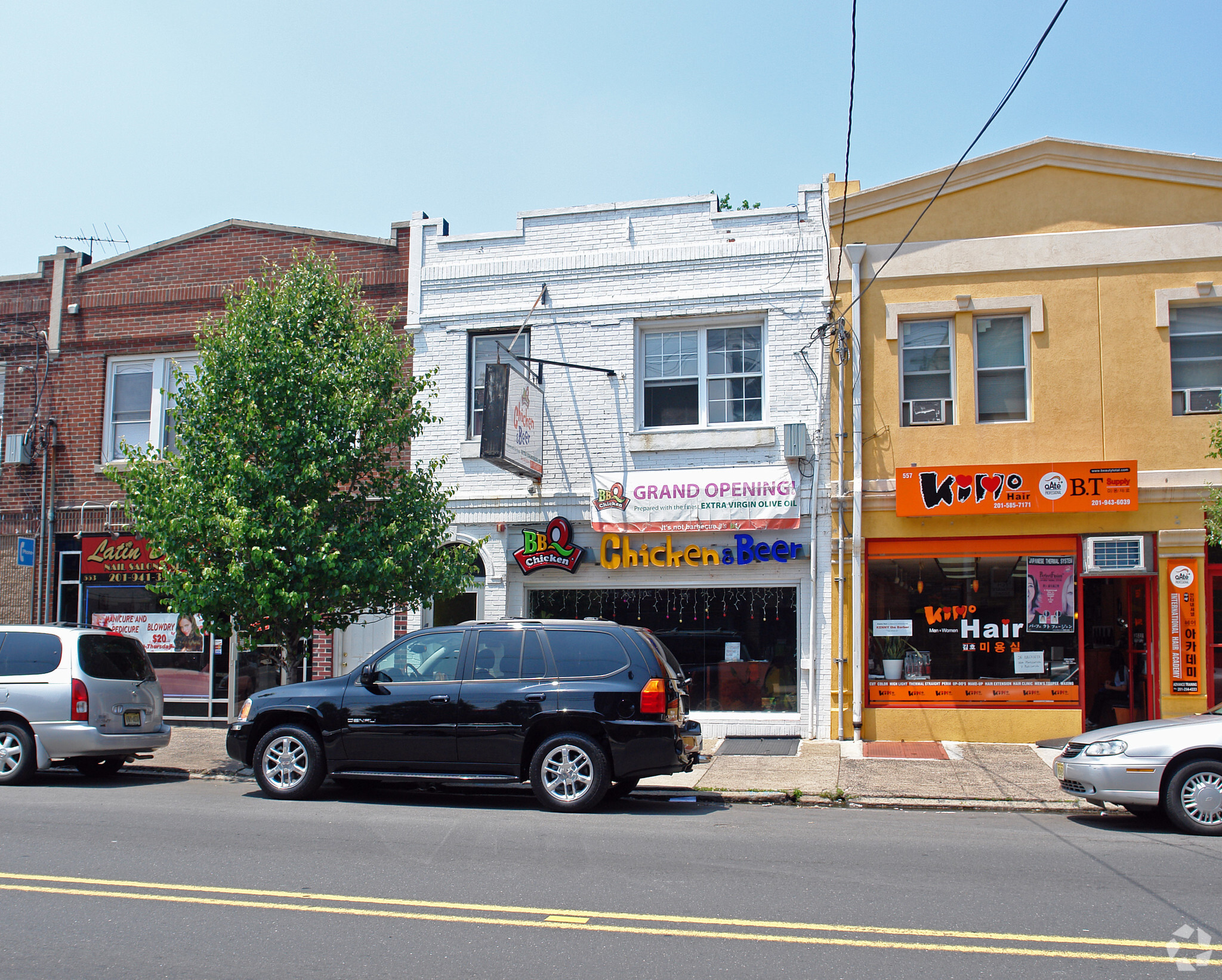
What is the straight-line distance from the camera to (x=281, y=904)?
6.10 meters

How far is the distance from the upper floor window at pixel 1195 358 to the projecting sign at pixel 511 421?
27.1ft

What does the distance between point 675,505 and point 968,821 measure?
20.1ft

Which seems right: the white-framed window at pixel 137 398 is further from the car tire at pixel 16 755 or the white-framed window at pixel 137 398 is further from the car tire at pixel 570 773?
the car tire at pixel 570 773

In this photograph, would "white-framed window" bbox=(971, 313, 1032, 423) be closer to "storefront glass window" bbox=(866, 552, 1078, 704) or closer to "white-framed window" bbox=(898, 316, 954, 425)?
"white-framed window" bbox=(898, 316, 954, 425)

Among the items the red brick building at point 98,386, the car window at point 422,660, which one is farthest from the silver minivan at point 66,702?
the red brick building at point 98,386

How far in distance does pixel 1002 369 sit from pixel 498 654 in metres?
8.03

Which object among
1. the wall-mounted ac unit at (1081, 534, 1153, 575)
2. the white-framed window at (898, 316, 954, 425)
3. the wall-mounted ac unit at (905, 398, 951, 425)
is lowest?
the wall-mounted ac unit at (1081, 534, 1153, 575)

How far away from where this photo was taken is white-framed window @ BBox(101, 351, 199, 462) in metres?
16.9

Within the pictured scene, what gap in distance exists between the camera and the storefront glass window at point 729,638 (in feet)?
47.0

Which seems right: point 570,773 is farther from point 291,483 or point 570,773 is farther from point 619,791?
point 291,483

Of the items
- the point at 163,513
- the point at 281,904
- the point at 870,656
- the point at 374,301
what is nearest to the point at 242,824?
the point at 281,904

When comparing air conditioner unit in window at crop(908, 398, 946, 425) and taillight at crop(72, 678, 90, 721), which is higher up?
air conditioner unit in window at crop(908, 398, 946, 425)

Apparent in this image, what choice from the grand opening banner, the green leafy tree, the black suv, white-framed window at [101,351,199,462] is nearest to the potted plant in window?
the grand opening banner

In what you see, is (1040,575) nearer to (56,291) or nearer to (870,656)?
(870,656)
